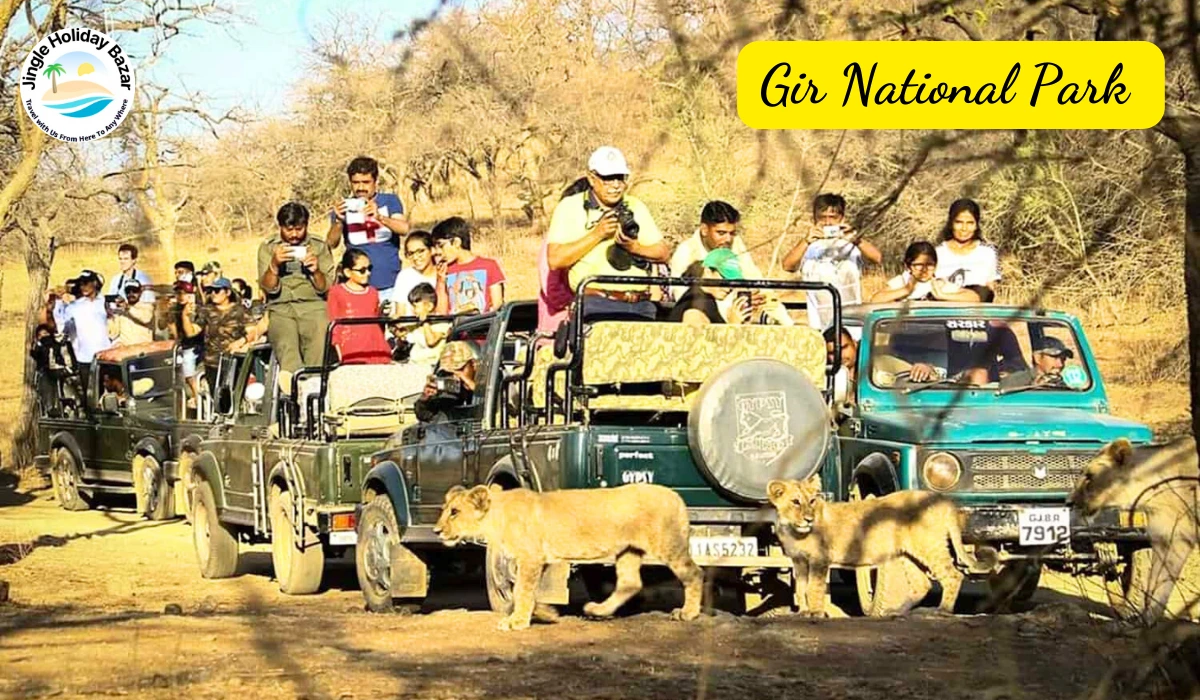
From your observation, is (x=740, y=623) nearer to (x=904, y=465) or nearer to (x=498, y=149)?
(x=904, y=465)

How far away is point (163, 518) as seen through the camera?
64.8 feet

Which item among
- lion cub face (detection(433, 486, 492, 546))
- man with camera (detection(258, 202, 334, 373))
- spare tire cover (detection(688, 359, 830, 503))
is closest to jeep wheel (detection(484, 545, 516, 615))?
lion cub face (detection(433, 486, 492, 546))

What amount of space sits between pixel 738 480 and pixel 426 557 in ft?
7.34

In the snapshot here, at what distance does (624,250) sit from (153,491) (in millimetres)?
9671

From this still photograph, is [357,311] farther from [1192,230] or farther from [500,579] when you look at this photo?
[1192,230]

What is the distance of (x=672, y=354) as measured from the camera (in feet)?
33.9

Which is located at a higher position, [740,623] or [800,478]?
[800,478]

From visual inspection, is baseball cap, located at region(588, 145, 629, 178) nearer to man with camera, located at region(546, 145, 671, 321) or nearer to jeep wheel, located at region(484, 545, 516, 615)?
man with camera, located at region(546, 145, 671, 321)

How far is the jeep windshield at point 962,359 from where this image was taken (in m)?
12.5

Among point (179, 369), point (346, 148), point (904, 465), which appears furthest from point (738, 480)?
point (346, 148)

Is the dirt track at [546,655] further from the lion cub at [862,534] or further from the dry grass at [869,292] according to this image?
the dry grass at [869,292]

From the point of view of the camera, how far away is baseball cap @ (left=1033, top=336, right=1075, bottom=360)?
41.9ft

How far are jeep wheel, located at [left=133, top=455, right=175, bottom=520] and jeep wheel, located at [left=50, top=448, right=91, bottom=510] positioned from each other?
1.67 metres

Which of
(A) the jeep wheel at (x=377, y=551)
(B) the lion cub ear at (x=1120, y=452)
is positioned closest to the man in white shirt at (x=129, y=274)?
(A) the jeep wheel at (x=377, y=551)
